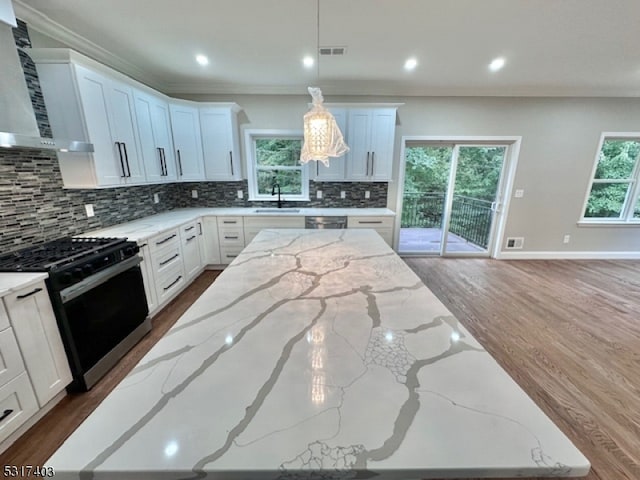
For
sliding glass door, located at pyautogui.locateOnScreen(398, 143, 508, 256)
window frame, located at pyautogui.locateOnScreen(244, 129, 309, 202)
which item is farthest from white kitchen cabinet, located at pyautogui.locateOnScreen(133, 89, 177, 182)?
sliding glass door, located at pyautogui.locateOnScreen(398, 143, 508, 256)

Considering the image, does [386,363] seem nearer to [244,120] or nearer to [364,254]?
[364,254]

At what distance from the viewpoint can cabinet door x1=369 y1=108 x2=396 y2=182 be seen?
3.78m

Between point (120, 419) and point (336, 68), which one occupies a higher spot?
point (336, 68)

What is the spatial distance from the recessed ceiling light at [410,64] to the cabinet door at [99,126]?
3.06 m

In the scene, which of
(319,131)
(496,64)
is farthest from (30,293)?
(496,64)

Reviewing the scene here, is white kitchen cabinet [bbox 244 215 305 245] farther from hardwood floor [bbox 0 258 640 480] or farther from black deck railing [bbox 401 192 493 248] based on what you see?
black deck railing [bbox 401 192 493 248]

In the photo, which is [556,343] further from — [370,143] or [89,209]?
[89,209]

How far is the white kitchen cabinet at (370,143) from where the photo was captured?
12.4 ft

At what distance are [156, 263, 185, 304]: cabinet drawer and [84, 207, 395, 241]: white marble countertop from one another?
1.58 ft

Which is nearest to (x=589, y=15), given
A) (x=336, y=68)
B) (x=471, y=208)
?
(x=336, y=68)

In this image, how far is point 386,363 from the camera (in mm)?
858

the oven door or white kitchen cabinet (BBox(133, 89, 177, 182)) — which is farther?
white kitchen cabinet (BBox(133, 89, 177, 182))

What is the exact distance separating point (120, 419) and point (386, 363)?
0.74 meters

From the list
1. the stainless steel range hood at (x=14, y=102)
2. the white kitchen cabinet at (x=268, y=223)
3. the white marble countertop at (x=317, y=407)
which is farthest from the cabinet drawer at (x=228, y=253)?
the white marble countertop at (x=317, y=407)
